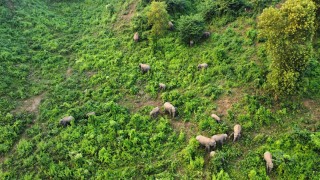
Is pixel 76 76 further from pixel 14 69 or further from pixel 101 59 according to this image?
pixel 14 69

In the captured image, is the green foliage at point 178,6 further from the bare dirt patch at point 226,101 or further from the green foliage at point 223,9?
the bare dirt patch at point 226,101

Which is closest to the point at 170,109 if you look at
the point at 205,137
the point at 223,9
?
the point at 205,137

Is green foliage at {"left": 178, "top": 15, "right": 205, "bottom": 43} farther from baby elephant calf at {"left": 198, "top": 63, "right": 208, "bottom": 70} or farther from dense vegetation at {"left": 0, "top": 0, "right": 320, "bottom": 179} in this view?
baby elephant calf at {"left": 198, "top": 63, "right": 208, "bottom": 70}

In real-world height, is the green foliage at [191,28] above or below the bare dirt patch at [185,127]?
above

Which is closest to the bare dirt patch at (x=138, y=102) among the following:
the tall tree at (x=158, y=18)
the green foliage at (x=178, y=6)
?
the tall tree at (x=158, y=18)

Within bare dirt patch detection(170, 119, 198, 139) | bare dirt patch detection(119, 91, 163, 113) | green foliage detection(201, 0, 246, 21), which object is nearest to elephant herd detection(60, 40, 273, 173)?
bare dirt patch detection(170, 119, 198, 139)

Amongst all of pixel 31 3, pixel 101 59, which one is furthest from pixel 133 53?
pixel 31 3

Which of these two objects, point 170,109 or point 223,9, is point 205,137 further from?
point 223,9
